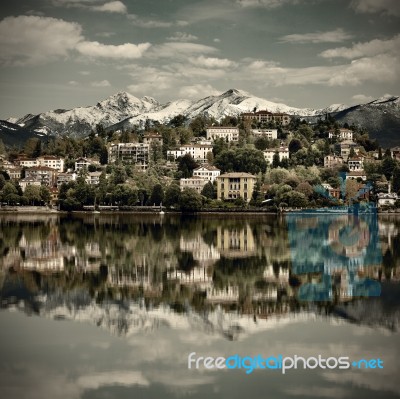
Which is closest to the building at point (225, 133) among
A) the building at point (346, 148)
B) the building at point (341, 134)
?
the building at point (341, 134)

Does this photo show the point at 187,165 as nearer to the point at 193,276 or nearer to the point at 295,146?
the point at 295,146

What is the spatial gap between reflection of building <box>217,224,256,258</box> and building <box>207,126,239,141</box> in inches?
715

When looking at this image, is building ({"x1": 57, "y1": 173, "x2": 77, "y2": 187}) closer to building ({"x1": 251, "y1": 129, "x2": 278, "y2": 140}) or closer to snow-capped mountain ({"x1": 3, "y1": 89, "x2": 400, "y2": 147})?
building ({"x1": 251, "y1": 129, "x2": 278, "y2": 140})

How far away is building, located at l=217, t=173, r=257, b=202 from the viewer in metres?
27.2

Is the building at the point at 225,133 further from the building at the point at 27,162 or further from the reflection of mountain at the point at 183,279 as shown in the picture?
the reflection of mountain at the point at 183,279

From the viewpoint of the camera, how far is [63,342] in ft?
20.0

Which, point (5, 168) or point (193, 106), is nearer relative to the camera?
point (5, 168)

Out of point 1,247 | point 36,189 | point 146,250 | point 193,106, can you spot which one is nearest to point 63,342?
point 146,250

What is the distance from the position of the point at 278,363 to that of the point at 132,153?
28.6 m

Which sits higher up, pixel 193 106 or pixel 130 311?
pixel 193 106

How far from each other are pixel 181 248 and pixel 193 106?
2425 inches

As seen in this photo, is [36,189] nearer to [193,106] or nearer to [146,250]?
[146,250]

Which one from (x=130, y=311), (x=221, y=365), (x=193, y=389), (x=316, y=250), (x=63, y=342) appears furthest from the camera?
(x=316, y=250)

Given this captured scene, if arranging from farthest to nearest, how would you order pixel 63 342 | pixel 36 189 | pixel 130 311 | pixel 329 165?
1. pixel 329 165
2. pixel 36 189
3. pixel 130 311
4. pixel 63 342
